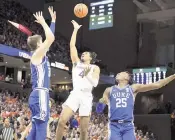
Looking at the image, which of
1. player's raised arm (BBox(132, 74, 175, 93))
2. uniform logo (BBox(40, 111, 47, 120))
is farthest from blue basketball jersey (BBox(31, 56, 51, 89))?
player's raised arm (BBox(132, 74, 175, 93))

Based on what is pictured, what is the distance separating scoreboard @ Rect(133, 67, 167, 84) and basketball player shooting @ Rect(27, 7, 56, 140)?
58.4 feet

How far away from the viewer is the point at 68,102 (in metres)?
6.41

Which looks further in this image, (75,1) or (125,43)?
(75,1)

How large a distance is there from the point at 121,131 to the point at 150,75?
56.8 feet

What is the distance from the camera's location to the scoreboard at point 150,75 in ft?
74.7

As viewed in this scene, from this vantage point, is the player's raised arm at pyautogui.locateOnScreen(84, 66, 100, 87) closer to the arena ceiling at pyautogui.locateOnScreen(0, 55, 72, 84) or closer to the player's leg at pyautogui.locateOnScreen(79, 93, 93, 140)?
the player's leg at pyautogui.locateOnScreen(79, 93, 93, 140)

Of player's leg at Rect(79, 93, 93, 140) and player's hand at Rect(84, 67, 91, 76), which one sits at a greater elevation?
player's hand at Rect(84, 67, 91, 76)

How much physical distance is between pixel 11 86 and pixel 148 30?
11.9 metres

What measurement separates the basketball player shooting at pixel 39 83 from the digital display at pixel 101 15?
55.3 feet

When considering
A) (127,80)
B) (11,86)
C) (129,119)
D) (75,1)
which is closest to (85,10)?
(127,80)

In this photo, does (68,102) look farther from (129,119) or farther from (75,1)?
(75,1)

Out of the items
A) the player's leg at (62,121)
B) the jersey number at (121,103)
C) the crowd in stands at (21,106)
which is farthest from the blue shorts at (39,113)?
the crowd in stands at (21,106)

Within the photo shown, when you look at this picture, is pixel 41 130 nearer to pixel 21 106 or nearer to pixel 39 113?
pixel 39 113

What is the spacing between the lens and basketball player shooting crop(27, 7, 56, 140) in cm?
512
